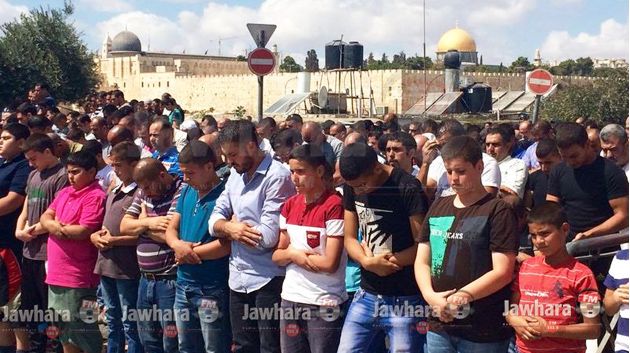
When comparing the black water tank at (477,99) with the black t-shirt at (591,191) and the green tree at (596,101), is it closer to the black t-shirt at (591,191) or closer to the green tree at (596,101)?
the green tree at (596,101)

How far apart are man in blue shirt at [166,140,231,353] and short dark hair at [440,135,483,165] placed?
1.71 m

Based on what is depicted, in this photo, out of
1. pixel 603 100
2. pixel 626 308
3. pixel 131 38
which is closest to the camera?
pixel 626 308

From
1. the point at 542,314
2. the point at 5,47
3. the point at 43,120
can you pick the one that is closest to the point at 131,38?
the point at 5,47

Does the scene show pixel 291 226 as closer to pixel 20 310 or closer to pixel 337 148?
pixel 20 310

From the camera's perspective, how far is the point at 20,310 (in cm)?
650

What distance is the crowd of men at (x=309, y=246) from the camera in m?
4.03

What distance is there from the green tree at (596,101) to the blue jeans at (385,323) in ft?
72.8

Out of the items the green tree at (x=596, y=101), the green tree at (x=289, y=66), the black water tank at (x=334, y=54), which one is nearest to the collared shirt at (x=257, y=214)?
the green tree at (x=596, y=101)

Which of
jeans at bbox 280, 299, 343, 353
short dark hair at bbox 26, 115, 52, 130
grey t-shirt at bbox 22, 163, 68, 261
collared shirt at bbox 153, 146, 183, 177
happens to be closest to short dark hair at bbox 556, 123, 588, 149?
jeans at bbox 280, 299, 343, 353

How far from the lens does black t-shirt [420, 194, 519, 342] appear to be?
13.0 ft

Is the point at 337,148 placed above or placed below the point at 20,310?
above

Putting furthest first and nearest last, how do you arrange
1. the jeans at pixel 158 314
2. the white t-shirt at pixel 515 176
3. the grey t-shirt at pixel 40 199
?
the grey t-shirt at pixel 40 199
the white t-shirt at pixel 515 176
the jeans at pixel 158 314

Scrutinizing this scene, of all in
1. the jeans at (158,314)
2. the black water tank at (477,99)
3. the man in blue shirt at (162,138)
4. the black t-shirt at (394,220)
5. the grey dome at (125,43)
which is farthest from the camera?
the grey dome at (125,43)

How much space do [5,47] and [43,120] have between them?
20.4 metres
